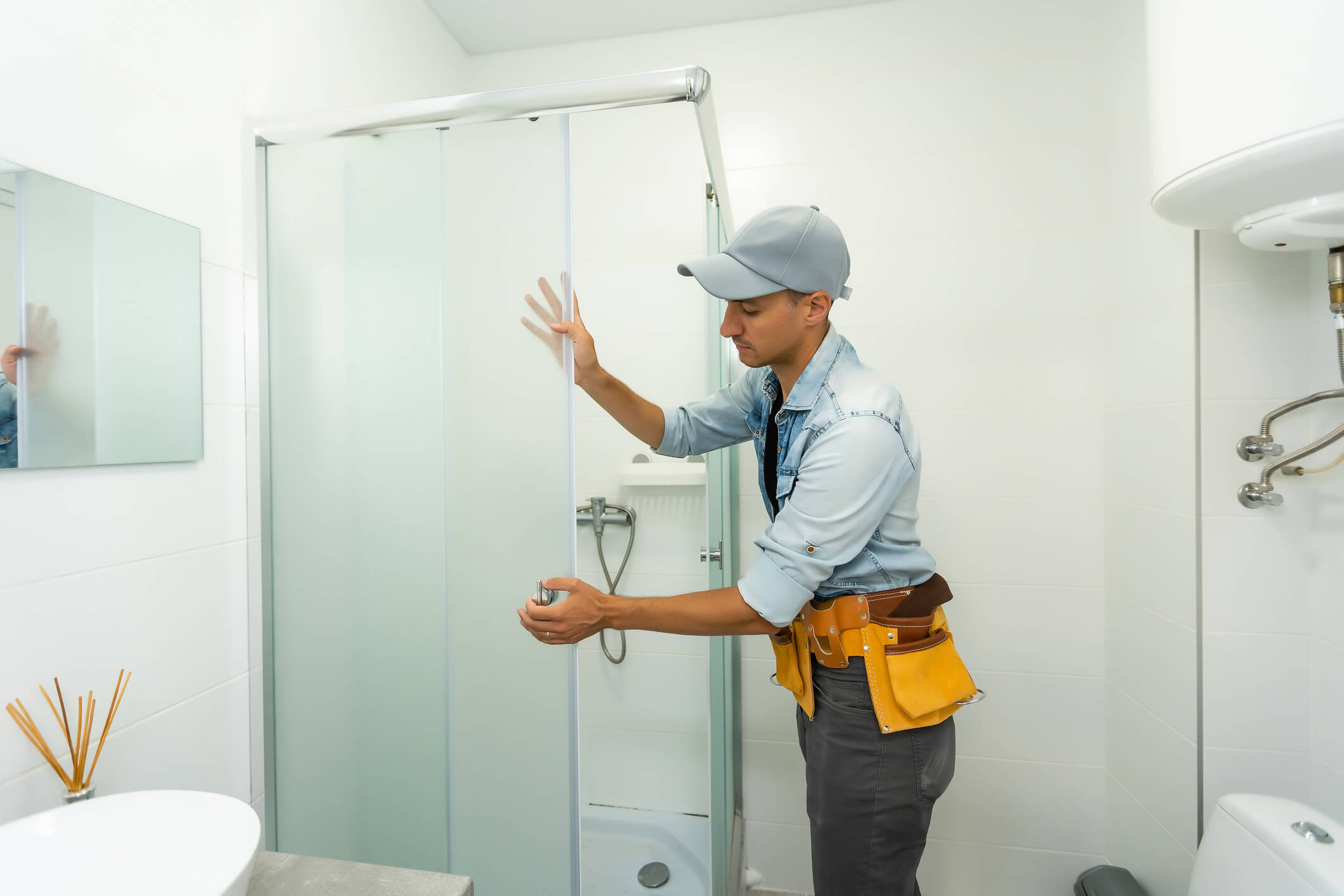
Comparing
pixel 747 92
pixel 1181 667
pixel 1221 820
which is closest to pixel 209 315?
pixel 747 92

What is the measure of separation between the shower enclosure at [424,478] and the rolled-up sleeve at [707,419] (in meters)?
0.41

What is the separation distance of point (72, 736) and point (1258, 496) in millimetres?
1935

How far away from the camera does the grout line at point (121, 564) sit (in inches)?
28.3

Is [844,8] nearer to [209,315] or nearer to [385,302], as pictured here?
[385,302]

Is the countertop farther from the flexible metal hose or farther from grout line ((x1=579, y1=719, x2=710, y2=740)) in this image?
the flexible metal hose

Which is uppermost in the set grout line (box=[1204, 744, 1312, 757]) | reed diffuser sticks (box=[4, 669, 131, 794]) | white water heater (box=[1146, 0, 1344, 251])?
white water heater (box=[1146, 0, 1344, 251])

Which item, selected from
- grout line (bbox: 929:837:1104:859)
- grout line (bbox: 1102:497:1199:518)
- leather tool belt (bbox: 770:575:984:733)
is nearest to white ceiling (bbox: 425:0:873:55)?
grout line (bbox: 1102:497:1199:518)

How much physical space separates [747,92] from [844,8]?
332 mm

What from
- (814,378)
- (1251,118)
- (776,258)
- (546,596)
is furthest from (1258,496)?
(546,596)

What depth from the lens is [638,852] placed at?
5.69 ft

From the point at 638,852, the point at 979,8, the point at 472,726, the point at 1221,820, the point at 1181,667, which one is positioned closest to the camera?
the point at 472,726

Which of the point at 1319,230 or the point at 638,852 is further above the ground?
the point at 1319,230

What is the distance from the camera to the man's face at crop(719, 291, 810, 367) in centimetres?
101

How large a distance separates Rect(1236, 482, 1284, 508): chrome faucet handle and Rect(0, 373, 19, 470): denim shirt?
6.31 ft
